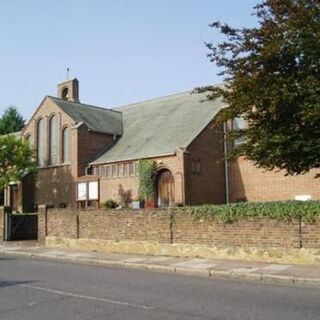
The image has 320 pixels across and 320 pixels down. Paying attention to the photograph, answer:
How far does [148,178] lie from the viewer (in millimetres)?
36938

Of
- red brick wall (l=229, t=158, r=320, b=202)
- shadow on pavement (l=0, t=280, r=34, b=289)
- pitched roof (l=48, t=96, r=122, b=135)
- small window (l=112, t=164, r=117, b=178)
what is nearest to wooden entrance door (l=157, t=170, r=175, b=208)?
small window (l=112, t=164, r=117, b=178)

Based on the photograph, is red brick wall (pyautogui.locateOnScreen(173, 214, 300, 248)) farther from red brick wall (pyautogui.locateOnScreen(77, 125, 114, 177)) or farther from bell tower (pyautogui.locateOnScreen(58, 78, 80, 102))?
bell tower (pyautogui.locateOnScreen(58, 78, 80, 102))

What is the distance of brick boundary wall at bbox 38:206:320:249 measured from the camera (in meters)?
17.2

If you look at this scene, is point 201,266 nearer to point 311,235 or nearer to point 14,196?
point 311,235

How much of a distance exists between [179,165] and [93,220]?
41.0ft

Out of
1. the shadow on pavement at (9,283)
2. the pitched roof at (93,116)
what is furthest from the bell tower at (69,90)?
the shadow on pavement at (9,283)

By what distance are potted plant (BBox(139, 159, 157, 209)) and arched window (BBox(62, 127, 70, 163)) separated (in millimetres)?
8090

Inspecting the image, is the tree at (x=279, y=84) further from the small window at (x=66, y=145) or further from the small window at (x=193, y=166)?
the small window at (x=66, y=145)

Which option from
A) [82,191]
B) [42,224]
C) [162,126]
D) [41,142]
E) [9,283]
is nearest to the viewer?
[9,283]

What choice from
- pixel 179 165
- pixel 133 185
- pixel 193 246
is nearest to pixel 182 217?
pixel 193 246

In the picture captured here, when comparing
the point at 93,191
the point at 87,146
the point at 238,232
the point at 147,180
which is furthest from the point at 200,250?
the point at 87,146

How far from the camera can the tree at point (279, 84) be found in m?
15.6

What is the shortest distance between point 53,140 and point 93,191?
1655cm

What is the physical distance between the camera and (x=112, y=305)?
1020 centimetres
